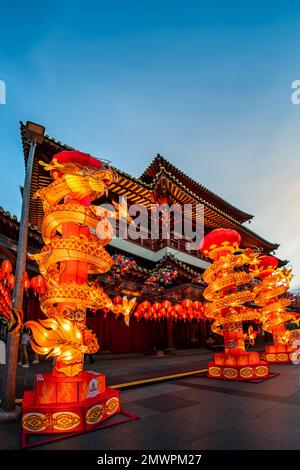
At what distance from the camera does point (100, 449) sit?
3088 mm

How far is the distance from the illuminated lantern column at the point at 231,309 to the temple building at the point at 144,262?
359 cm

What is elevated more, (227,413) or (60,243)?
(60,243)

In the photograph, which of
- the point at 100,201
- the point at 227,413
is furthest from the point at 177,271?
the point at 227,413

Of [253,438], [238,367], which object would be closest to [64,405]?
[253,438]

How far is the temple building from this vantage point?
1228 centimetres

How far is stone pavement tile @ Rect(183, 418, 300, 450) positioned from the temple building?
8.42 meters

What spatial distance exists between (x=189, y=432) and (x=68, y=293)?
8.67ft

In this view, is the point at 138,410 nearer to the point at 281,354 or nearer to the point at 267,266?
the point at 267,266

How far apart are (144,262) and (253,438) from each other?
1501cm

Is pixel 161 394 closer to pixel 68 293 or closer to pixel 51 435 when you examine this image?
pixel 51 435

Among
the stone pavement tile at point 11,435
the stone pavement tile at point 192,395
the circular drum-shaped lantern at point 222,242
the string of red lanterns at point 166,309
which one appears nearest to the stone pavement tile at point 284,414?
the stone pavement tile at point 192,395

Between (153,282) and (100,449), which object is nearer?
(100,449)

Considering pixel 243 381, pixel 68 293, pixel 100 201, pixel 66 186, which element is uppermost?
pixel 100 201
